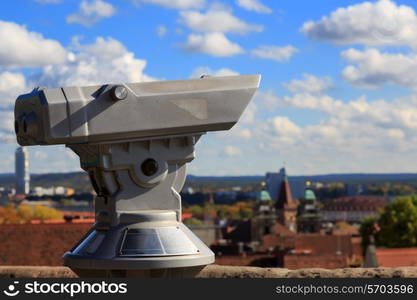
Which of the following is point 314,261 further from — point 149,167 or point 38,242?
point 149,167

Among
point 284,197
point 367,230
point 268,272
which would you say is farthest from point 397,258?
point 284,197

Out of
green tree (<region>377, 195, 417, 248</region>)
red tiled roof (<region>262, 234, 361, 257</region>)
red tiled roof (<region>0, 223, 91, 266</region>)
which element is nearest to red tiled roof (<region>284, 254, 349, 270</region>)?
green tree (<region>377, 195, 417, 248</region>)

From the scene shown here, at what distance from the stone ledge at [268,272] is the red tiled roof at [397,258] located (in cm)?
2374

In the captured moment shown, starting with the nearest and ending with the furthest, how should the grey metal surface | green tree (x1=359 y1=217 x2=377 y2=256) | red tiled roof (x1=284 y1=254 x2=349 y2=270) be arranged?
1. the grey metal surface
2. red tiled roof (x1=284 y1=254 x2=349 y2=270)
3. green tree (x1=359 y1=217 x2=377 y2=256)

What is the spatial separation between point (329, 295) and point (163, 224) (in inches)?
73.6

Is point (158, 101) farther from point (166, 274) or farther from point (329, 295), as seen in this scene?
point (329, 295)

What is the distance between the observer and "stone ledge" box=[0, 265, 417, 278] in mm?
12680

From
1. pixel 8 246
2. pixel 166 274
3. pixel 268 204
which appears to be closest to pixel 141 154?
pixel 166 274

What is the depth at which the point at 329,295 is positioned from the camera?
11.0 meters

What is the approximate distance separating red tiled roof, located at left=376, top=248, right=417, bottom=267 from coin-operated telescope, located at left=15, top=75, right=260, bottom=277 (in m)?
26.4

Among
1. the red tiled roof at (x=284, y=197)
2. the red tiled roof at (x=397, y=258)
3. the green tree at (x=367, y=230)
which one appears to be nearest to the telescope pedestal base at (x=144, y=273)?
the red tiled roof at (x=397, y=258)

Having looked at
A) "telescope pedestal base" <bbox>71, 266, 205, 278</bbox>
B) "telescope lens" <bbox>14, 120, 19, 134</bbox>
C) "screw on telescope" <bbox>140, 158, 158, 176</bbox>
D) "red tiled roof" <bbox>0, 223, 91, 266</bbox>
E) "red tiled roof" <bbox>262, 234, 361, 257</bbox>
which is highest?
"telescope lens" <bbox>14, 120, 19, 134</bbox>

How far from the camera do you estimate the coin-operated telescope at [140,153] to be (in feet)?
34.8

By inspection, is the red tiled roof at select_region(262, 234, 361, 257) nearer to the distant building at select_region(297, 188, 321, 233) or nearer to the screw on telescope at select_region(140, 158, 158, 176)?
the distant building at select_region(297, 188, 321, 233)
